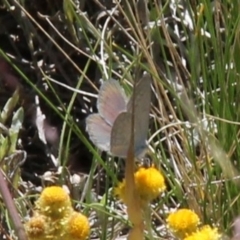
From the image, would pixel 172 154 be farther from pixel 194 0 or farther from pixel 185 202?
pixel 194 0

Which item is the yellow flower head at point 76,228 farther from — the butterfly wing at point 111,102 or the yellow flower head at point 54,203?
the butterfly wing at point 111,102

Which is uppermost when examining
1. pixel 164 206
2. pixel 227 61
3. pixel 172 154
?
pixel 227 61

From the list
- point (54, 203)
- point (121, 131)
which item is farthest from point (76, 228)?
point (121, 131)

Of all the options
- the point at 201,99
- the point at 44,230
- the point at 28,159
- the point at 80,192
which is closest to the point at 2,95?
the point at 28,159

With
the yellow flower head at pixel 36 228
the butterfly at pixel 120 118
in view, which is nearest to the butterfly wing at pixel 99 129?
the butterfly at pixel 120 118

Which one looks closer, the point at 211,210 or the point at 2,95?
the point at 211,210

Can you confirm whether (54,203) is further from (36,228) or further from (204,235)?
(204,235)
